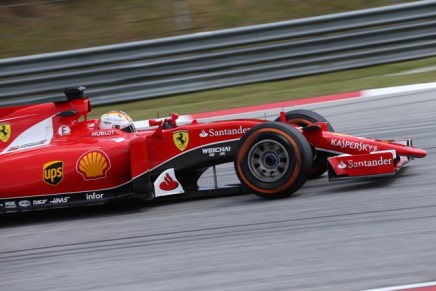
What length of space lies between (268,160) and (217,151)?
0.51 metres

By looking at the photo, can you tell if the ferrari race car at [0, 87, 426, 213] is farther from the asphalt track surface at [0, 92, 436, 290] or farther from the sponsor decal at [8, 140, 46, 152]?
the asphalt track surface at [0, 92, 436, 290]

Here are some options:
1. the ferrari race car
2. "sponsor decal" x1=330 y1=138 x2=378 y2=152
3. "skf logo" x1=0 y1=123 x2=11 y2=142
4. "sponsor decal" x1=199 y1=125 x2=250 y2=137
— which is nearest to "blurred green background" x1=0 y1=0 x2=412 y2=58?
"skf logo" x1=0 y1=123 x2=11 y2=142

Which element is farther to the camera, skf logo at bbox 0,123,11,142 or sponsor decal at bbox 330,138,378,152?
skf logo at bbox 0,123,11,142

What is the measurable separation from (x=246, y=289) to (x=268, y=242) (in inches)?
32.9

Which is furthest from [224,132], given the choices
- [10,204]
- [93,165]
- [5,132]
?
[5,132]

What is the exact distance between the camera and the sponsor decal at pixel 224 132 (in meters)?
6.46

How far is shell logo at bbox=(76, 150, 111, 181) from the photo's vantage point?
6.57m

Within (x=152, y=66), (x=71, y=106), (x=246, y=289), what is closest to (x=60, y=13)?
(x=152, y=66)

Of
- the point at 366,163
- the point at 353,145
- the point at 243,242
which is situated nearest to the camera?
the point at 243,242

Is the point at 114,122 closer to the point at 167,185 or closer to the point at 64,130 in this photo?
the point at 64,130

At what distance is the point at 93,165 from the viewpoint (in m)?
6.59

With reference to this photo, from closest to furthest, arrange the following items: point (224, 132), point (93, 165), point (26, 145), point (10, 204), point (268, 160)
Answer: point (268, 160), point (224, 132), point (93, 165), point (10, 204), point (26, 145)

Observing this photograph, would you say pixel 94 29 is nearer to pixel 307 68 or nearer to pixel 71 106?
pixel 307 68

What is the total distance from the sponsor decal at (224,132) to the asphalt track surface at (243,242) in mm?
555
